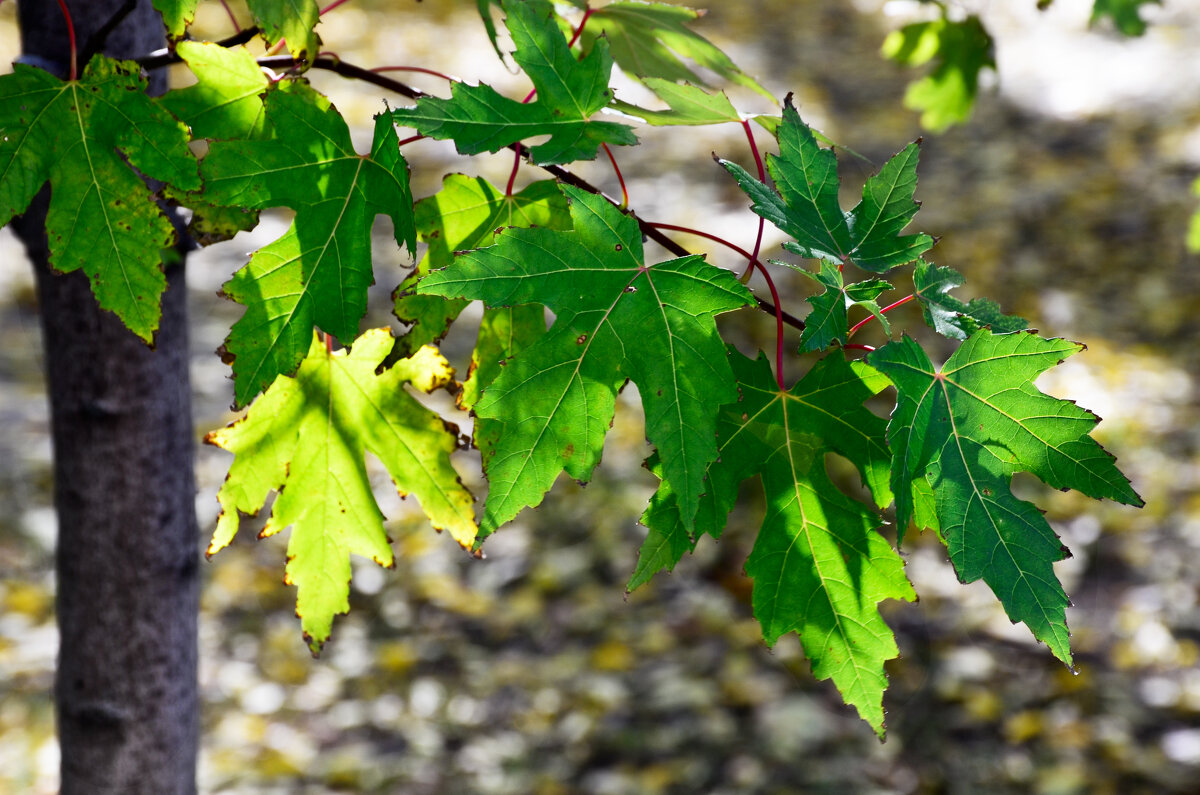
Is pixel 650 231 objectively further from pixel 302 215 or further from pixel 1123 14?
pixel 1123 14

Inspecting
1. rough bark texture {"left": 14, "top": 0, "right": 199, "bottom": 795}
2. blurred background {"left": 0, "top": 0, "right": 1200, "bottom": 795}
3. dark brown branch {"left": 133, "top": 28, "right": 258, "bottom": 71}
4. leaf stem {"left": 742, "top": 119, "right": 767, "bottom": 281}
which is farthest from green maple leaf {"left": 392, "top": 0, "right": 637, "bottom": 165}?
blurred background {"left": 0, "top": 0, "right": 1200, "bottom": 795}

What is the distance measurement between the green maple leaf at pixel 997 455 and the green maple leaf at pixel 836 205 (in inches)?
3.9

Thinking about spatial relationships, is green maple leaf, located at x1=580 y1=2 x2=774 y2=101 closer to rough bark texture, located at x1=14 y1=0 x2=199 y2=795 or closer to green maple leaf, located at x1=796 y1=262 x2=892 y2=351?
green maple leaf, located at x1=796 y1=262 x2=892 y2=351

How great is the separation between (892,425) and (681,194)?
536 cm

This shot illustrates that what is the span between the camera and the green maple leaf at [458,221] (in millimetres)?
896

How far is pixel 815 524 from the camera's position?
85 cm

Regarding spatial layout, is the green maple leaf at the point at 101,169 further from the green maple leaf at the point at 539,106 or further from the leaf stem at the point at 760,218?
the leaf stem at the point at 760,218

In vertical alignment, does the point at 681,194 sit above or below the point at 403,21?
below

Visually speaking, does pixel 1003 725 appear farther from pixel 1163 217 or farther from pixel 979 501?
pixel 1163 217

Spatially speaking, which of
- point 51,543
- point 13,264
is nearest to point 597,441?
point 51,543

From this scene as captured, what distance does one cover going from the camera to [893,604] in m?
3.14

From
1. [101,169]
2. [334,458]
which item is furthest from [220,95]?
[334,458]

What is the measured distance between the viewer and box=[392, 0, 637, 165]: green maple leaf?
83 cm

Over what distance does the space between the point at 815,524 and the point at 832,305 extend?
20cm
